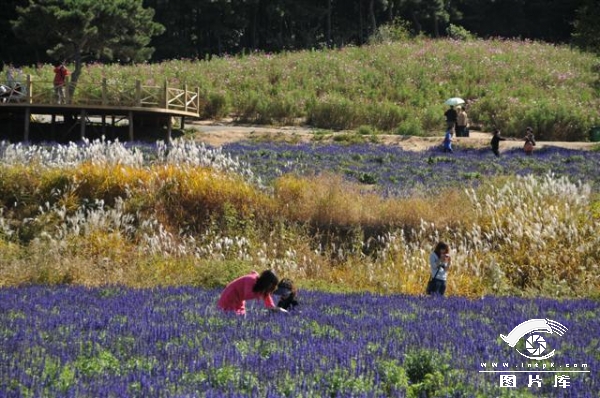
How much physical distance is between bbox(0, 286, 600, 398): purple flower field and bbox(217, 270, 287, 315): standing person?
224 millimetres

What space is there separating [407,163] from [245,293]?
52.7 feet

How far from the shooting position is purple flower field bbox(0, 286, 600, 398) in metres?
5.70

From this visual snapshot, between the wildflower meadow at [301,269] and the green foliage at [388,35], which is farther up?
the green foliage at [388,35]

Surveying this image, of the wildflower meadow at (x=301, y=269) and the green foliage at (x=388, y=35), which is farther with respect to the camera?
the green foliage at (x=388, y=35)

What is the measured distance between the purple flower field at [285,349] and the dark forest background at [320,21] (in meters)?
51.9

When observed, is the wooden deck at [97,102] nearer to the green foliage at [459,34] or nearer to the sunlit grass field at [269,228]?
the sunlit grass field at [269,228]

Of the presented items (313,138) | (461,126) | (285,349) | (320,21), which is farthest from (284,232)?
(320,21)

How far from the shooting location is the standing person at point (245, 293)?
9227mm

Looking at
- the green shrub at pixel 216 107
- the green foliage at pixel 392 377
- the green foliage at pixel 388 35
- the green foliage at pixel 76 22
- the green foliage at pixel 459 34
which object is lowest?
the green foliage at pixel 392 377

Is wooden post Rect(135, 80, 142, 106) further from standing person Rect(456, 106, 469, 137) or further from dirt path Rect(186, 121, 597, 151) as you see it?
standing person Rect(456, 106, 469, 137)

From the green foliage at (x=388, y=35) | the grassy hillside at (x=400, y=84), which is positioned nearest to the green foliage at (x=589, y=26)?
the grassy hillside at (x=400, y=84)

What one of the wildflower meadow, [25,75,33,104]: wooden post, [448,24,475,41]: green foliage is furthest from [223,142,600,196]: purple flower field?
[448,24,475,41]: green foliage

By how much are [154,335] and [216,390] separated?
7.23ft

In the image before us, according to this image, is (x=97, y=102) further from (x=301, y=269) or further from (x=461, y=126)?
(x=301, y=269)
